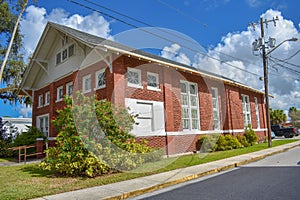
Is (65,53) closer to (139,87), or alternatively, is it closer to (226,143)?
(139,87)

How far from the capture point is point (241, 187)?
602 centimetres

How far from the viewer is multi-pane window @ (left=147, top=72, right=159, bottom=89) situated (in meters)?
12.9

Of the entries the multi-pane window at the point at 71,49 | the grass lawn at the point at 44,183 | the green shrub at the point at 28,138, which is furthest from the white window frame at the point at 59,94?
the grass lawn at the point at 44,183

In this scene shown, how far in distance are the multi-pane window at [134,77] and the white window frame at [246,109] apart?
40.7 feet

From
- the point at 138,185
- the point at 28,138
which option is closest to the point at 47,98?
the point at 28,138

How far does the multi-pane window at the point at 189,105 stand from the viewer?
14.6 meters

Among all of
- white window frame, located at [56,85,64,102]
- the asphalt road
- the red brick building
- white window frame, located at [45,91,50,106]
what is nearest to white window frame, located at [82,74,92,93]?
the red brick building

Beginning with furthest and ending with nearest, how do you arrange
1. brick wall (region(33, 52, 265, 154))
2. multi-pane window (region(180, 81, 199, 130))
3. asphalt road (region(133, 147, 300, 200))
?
1. multi-pane window (region(180, 81, 199, 130))
2. brick wall (region(33, 52, 265, 154))
3. asphalt road (region(133, 147, 300, 200))


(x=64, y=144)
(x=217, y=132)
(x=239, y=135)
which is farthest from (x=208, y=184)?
(x=239, y=135)

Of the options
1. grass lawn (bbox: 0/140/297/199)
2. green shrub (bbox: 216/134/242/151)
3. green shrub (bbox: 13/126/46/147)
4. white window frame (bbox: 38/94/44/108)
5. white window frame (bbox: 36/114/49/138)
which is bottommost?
grass lawn (bbox: 0/140/297/199)

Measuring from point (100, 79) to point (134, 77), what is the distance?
1.76 meters

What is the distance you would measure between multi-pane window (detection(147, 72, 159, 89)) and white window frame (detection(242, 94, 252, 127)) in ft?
36.5

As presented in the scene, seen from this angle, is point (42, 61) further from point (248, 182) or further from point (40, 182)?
point (248, 182)

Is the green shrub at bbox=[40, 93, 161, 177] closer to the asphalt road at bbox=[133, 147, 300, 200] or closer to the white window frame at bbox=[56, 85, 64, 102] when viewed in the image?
the asphalt road at bbox=[133, 147, 300, 200]
